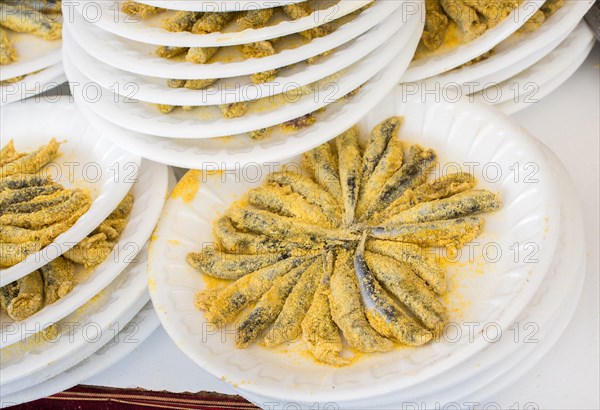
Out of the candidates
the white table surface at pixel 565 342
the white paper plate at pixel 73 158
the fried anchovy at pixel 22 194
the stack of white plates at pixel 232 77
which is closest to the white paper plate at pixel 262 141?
the stack of white plates at pixel 232 77

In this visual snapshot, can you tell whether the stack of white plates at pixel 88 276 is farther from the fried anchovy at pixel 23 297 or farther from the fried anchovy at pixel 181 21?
the fried anchovy at pixel 181 21

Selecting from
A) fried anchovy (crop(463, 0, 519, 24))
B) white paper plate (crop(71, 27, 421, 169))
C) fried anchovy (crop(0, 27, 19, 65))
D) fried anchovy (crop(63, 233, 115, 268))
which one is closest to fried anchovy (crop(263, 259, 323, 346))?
white paper plate (crop(71, 27, 421, 169))

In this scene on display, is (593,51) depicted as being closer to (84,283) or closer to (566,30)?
(566,30)

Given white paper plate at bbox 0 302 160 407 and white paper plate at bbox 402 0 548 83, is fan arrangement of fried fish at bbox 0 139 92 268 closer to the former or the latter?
white paper plate at bbox 0 302 160 407

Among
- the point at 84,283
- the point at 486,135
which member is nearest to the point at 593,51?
the point at 486,135

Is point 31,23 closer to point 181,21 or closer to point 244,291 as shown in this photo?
point 181,21

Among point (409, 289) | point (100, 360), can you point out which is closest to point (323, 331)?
point (409, 289)
